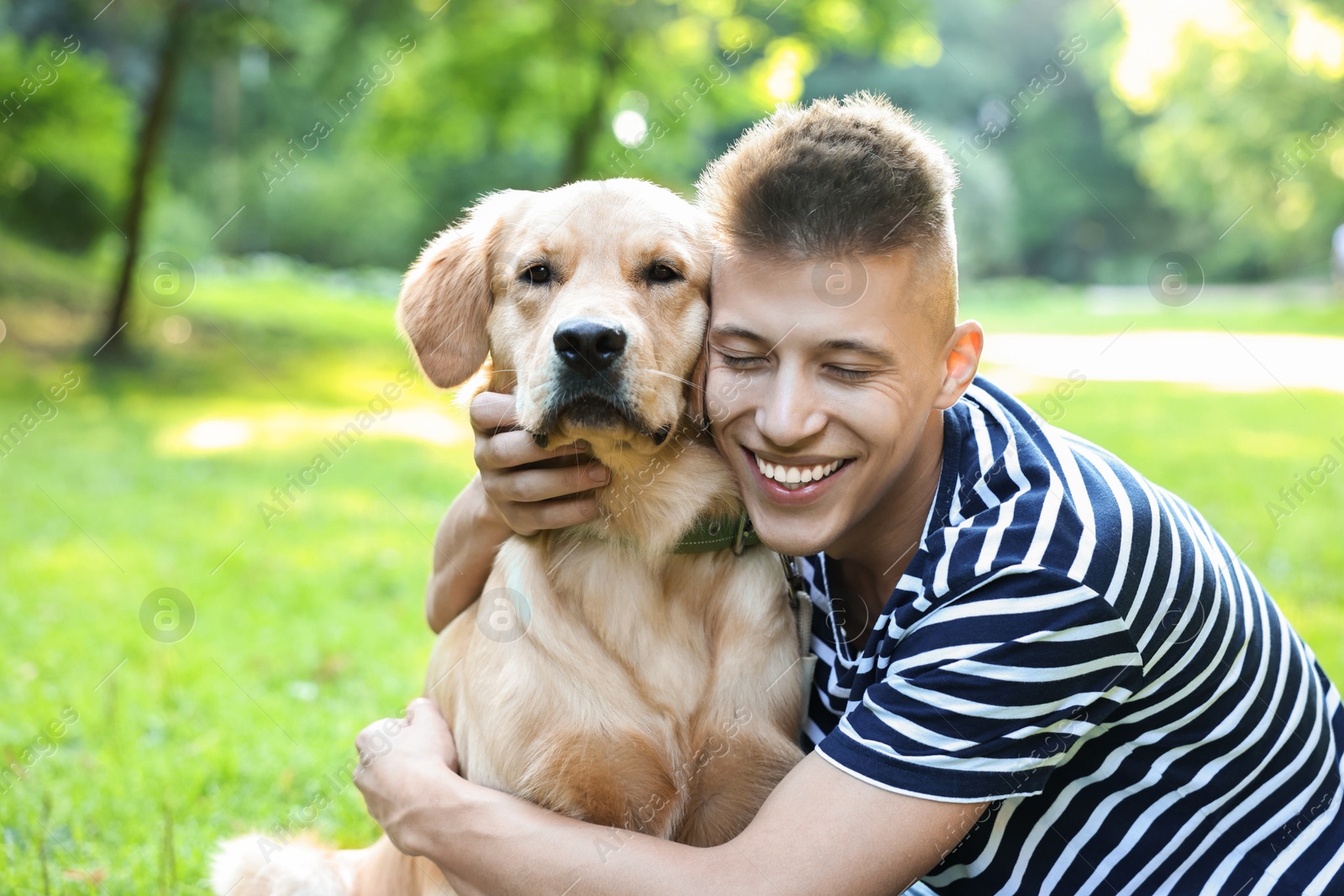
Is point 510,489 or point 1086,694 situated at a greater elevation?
point 510,489

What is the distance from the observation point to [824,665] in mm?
2482

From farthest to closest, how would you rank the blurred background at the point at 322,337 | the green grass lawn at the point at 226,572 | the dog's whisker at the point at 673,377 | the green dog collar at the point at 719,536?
1. the blurred background at the point at 322,337
2. the green grass lawn at the point at 226,572
3. the green dog collar at the point at 719,536
4. the dog's whisker at the point at 673,377

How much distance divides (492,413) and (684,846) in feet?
3.51

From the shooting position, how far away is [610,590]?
2436 millimetres

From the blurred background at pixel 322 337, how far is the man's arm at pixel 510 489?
3.13 feet

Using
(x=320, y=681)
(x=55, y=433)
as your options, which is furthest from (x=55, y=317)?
(x=320, y=681)

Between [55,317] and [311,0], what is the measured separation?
17.9 ft

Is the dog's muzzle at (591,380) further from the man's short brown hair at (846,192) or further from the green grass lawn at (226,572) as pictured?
the green grass lawn at (226,572)

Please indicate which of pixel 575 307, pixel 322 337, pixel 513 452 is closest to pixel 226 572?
pixel 513 452

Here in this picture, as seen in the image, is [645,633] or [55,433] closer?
[645,633]

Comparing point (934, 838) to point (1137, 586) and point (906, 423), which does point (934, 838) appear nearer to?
point (1137, 586)

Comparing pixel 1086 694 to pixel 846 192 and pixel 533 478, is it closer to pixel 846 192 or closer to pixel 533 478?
pixel 846 192

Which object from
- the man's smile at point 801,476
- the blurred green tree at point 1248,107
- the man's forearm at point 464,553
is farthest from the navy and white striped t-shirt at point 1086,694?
the blurred green tree at point 1248,107

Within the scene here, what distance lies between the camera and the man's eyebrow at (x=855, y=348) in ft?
6.45
